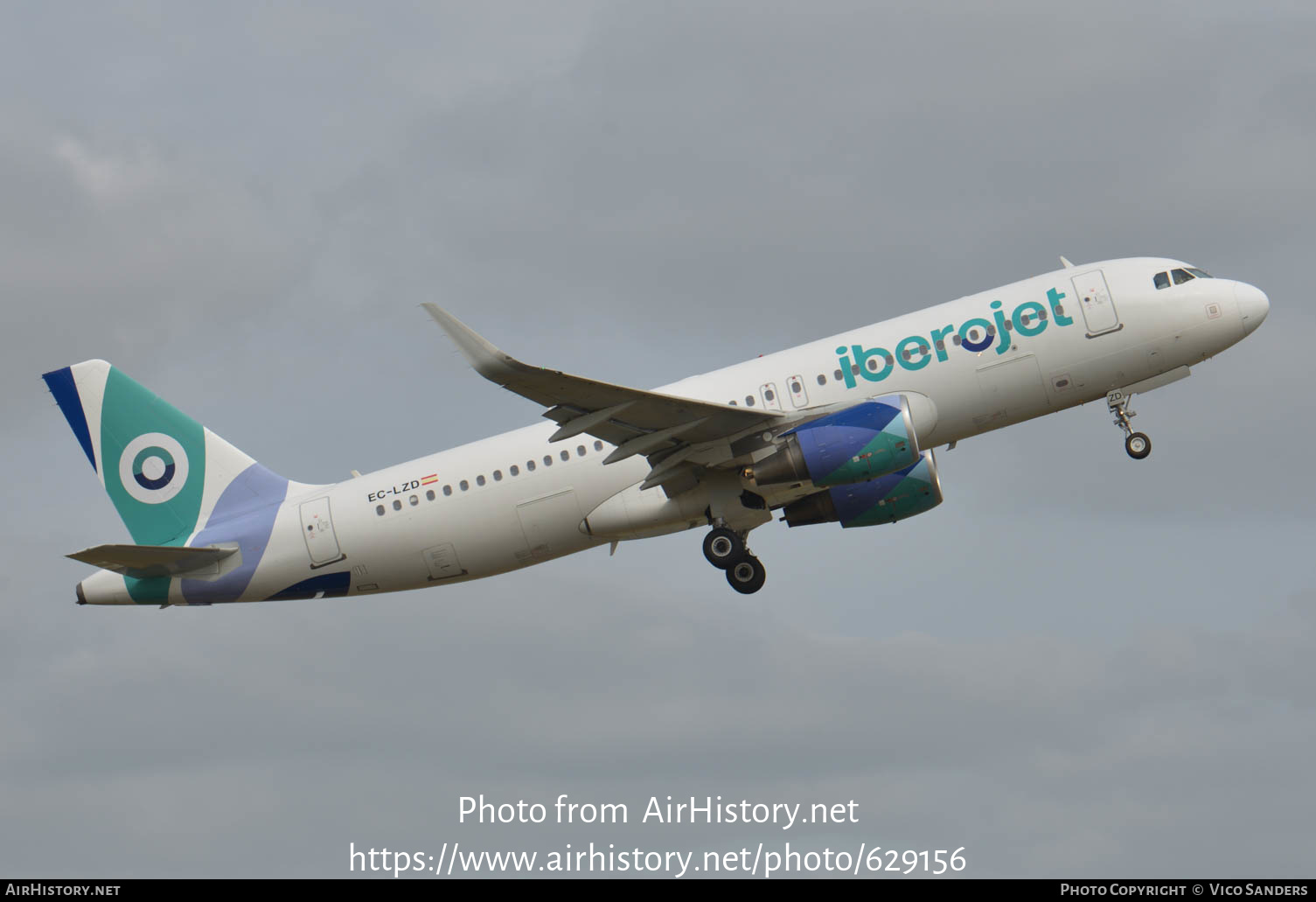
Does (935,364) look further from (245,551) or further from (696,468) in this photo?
(245,551)

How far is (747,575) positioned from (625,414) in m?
6.67

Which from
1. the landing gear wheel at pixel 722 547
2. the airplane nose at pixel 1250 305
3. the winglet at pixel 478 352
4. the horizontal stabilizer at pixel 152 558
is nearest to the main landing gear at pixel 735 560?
the landing gear wheel at pixel 722 547

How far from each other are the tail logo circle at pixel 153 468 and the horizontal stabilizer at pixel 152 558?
7.50 ft

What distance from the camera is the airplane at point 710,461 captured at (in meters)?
35.8

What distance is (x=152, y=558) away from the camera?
39.1 m

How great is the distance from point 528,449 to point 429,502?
9.94 ft

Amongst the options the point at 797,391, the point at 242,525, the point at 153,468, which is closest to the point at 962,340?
the point at 797,391

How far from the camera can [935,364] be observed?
36406 mm

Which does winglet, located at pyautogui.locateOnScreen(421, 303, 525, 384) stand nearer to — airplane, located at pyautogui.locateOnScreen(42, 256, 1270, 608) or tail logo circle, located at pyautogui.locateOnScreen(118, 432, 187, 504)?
airplane, located at pyautogui.locateOnScreen(42, 256, 1270, 608)

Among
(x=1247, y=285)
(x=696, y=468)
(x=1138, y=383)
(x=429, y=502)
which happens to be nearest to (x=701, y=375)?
(x=696, y=468)

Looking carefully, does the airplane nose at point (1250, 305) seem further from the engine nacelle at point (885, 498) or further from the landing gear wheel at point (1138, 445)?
the engine nacelle at point (885, 498)

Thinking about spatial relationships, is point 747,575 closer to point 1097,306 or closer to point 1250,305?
point 1097,306

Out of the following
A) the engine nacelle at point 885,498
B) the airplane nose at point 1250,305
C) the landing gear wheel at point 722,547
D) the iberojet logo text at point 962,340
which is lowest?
the landing gear wheel at point 722,547

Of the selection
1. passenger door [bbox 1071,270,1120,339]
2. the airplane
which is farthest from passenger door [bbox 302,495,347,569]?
passenger door [bbox 1071,270,1120,339]
